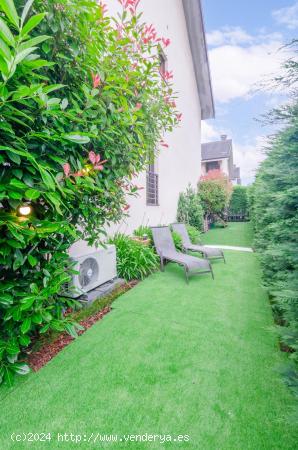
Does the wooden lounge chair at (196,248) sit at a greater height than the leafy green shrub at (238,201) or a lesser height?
lesser

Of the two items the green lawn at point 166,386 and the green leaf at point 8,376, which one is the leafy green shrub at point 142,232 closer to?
the green lawn at point 166,386

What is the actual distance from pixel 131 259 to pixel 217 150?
26049 millimetres

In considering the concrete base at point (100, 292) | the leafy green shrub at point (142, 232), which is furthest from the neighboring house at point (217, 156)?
the concrete base at point (100, 292)

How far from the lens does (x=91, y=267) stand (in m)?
3.71

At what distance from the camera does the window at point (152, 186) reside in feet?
24.0

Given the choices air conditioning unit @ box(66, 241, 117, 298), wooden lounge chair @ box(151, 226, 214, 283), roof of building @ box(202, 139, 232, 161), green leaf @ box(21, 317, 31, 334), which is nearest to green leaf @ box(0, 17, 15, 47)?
green leaf @ box(21, 317, 31, 334)

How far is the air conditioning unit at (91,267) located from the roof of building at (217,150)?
25144 mm

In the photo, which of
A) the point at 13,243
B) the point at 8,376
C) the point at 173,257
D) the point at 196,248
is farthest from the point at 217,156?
the point at 8,376

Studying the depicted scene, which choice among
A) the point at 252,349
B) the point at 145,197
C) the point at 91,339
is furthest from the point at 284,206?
the point at 145,197

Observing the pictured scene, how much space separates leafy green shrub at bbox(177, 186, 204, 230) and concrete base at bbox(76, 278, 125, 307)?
625 cm

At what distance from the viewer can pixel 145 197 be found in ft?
22.8

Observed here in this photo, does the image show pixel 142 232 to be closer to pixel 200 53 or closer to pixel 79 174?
pixel 79 174

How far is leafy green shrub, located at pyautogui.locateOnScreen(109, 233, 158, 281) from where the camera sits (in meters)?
4.80

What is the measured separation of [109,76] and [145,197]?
4945mm
